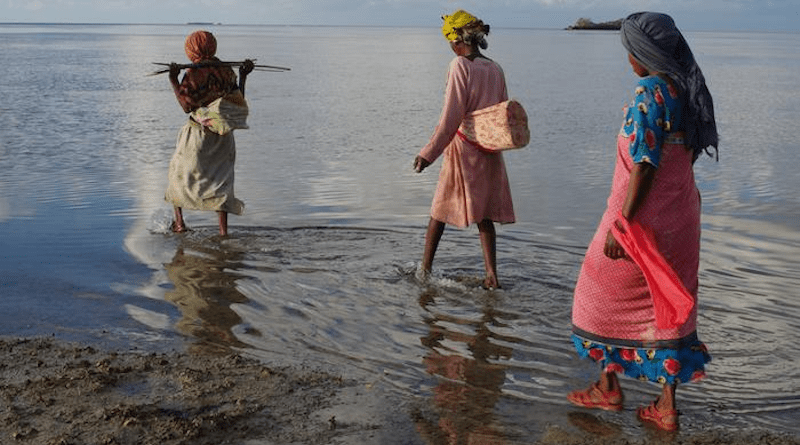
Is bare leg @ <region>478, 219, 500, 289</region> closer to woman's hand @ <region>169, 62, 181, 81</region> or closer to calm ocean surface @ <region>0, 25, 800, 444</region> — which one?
calm ocean surface @ <region>0, 25, 800, 444</region>

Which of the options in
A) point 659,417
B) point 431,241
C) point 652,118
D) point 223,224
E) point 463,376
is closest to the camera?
point 652,118

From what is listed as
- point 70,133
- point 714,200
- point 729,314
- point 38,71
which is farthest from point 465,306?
point 38,71

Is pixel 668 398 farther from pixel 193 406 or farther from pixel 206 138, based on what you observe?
pixel 206 138

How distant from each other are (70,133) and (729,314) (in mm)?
11502

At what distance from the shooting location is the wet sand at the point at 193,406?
4332 millimetres

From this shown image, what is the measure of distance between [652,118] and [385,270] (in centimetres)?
331

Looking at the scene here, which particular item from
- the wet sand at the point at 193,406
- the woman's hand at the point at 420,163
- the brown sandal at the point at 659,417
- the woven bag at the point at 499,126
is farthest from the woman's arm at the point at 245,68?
the brown sandal at the point at 659,417

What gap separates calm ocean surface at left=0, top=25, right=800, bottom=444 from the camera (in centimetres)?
511

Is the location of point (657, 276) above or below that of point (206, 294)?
above

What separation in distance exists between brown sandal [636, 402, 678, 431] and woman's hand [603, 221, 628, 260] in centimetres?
67

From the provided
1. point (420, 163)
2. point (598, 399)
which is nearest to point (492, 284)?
point (420, 163)

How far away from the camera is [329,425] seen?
14.6 feet

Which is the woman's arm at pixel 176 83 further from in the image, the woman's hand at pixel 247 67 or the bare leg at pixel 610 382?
the bare leg at pixel 610 382

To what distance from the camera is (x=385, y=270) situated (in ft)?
24.0
